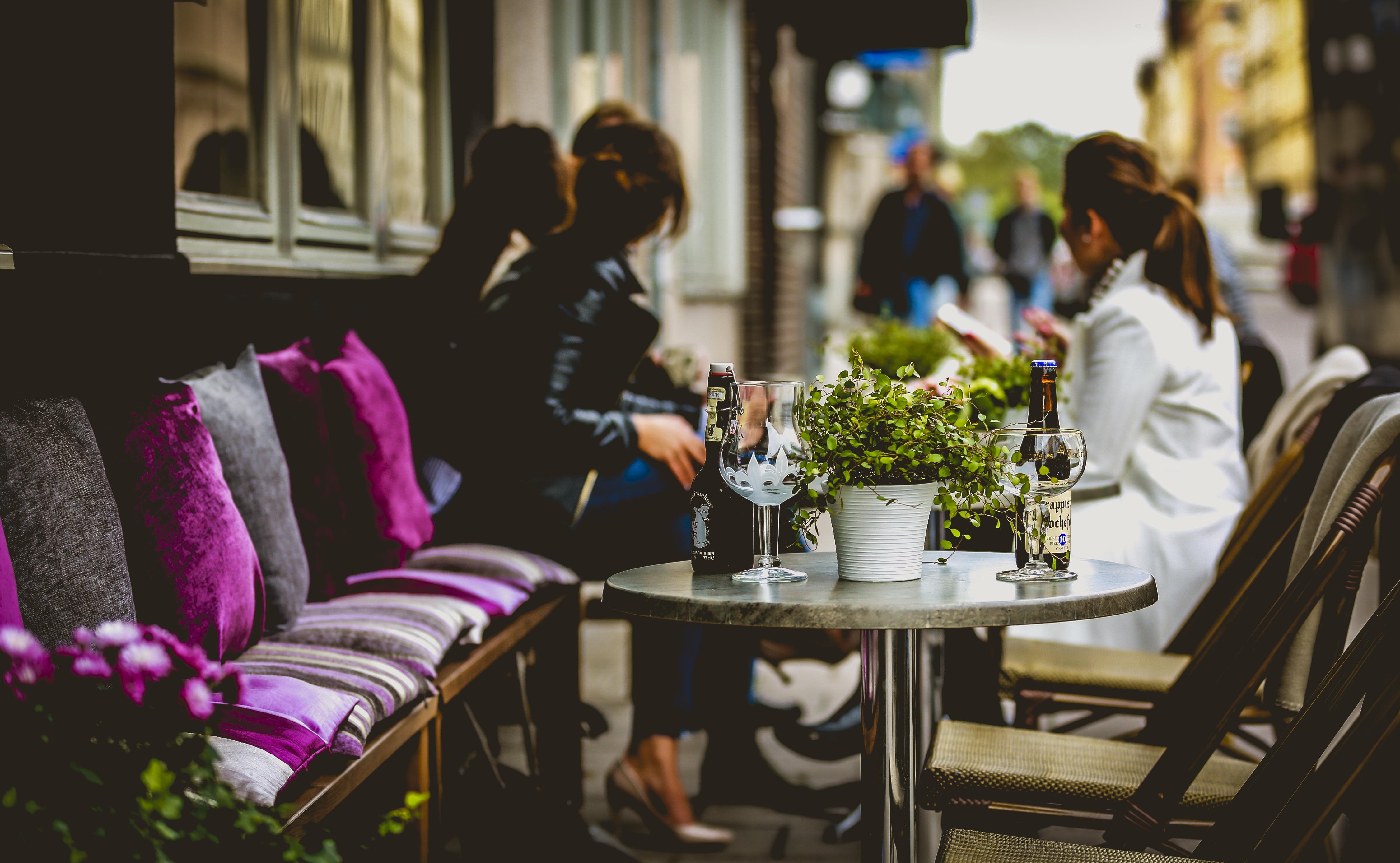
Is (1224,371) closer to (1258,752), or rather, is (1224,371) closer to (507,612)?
(1258,752)

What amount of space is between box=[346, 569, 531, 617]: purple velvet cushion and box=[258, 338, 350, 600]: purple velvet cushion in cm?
7

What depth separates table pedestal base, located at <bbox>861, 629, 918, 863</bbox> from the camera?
75.5 inches

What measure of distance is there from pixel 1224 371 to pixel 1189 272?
0.27 m

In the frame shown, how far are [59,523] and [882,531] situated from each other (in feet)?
3.70

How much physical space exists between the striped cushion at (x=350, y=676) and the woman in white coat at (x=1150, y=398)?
1.65 metres

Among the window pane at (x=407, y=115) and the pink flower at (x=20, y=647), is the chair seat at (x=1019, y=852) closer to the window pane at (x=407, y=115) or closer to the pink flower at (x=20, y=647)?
the pink flower at (x=20, y=647)

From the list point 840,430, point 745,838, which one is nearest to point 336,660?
point 840,430

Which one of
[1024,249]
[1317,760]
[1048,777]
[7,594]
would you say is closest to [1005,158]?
[1024,249]

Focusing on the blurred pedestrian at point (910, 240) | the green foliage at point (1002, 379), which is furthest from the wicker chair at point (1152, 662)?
the blurred pedestrian at point (910, 240)

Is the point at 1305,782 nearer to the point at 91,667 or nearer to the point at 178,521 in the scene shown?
the point at 91,667

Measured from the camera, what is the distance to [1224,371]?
3.46 meters

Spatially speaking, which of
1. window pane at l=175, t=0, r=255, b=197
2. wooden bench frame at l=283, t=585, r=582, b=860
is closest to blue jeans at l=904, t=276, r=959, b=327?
wooden bench frame at l=283, t=585, r=582, b=860

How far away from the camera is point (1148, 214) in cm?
352

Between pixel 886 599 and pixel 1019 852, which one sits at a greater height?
pixel 886 599
